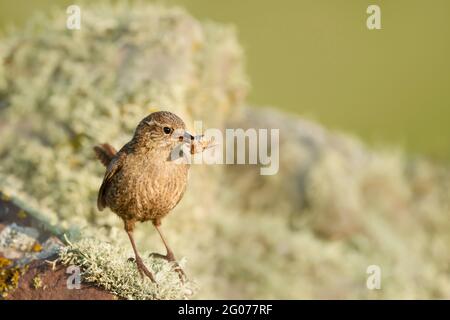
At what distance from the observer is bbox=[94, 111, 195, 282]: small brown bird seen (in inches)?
183

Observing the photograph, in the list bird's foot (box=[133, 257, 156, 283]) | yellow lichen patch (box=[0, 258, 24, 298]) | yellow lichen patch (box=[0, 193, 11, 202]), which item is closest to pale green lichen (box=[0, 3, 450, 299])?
yellow lichen patch (box=[0, 193, 11, 202])

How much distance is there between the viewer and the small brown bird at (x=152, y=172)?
15.2 feet

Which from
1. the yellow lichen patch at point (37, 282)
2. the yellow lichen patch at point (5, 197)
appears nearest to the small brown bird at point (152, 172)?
the yellow lichen patch at point (37, 282)

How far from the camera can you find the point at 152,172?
4637mm

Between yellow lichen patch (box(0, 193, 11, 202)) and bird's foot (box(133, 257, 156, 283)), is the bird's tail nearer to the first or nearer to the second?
yellow lichen patch (box(0, 193, 11, 202))

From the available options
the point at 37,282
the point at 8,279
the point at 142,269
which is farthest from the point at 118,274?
the point at 8,279

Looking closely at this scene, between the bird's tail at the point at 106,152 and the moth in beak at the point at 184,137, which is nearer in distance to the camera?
the moth in beak at the point at 184,137

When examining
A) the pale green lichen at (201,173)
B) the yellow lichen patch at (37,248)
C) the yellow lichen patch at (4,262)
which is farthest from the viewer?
the pale green lichen at (201,173)

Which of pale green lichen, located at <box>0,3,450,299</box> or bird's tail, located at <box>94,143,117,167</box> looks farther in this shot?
pale green lichen, located at <box>0,3,450,299</box>

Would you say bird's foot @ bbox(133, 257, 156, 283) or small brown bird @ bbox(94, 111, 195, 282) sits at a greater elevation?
small brown bird @ bbox(94, 111, 195, 282)

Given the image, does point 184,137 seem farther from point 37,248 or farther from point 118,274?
point 37,248

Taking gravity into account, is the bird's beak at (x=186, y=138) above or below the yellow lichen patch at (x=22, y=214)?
above

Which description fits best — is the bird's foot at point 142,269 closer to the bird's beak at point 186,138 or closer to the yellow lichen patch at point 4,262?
the bird's beak at point 186,138

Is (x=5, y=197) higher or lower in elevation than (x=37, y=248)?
higher
